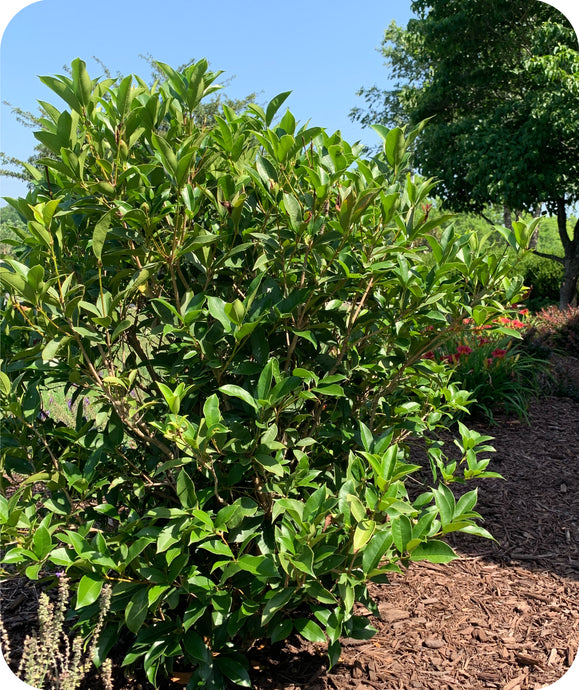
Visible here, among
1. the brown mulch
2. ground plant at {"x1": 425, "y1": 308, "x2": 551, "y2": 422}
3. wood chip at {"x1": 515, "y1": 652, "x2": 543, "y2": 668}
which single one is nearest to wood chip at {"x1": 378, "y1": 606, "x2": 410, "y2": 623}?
the brown mulch

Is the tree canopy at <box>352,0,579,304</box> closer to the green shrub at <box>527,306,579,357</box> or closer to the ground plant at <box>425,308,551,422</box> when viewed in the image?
the green shrub at <box>527,306,579,357</box>

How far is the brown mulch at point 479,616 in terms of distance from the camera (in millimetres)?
2611

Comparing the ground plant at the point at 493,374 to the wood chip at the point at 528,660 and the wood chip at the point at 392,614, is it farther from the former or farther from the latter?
the wood chip at the point at 528,660

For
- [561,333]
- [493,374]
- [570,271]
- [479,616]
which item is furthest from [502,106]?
[479,616]

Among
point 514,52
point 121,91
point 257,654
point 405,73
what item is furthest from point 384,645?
point 405,73

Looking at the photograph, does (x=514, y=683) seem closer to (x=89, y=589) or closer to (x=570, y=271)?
(x=89, y=589)

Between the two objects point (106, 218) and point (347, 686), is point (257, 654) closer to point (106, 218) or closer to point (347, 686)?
point (347, 686)

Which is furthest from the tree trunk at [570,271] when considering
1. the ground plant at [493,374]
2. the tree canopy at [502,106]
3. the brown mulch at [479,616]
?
the brown mulch at [479,616]

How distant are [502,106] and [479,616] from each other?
14.7 meters

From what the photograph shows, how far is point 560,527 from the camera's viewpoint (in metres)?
3.97

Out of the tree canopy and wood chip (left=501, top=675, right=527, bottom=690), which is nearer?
wood chip (left=501, top=675, right=527, bottom=690)

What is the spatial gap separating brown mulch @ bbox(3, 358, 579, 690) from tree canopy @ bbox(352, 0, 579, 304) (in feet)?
36.7

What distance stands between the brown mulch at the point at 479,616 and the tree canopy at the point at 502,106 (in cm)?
1118

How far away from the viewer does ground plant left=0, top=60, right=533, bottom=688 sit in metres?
1.98
